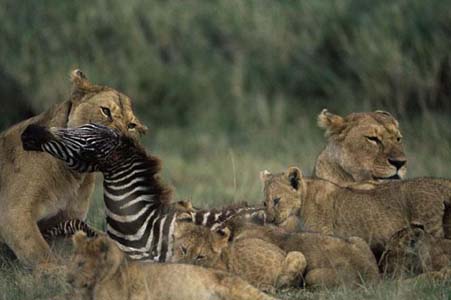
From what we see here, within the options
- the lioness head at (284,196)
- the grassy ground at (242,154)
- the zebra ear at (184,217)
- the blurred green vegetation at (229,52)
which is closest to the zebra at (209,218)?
the zebra ear at (184,217)

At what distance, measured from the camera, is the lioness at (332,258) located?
701cm

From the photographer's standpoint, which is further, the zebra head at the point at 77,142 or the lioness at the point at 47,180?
the lioness at the point at 47,180

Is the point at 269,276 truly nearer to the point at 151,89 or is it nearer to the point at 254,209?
the point at 254,209

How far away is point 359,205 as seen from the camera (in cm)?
764

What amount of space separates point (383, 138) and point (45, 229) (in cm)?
211

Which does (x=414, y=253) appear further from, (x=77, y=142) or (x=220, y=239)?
(x=77, y=142)

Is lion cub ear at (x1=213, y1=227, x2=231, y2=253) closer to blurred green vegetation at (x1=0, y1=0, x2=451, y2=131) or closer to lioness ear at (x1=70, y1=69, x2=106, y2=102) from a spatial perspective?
lioness ear at (x1=70, y1=69, x2=106, y2=102)

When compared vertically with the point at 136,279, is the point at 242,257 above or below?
above

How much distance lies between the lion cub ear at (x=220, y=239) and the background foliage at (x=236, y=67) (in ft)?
19.7

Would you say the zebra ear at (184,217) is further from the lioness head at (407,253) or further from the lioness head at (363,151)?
the lioness head at (363,151)

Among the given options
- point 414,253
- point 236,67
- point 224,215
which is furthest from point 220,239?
point 236,67

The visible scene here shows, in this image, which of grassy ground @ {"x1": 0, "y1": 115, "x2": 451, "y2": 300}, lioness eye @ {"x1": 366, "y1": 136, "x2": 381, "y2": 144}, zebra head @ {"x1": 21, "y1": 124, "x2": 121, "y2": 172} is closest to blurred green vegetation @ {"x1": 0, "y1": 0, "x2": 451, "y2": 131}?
grassy ground @ {"x1": 0, "y1": 115, "x2": 451, "y2": 300}

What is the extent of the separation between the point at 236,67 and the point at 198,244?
911 centimetres

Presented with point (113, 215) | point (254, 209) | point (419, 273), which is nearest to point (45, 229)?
point (113, 215)
